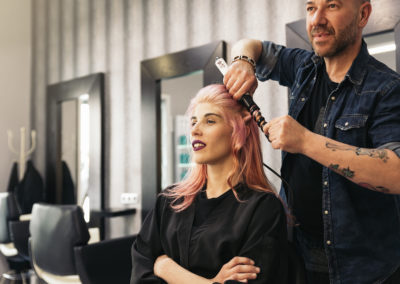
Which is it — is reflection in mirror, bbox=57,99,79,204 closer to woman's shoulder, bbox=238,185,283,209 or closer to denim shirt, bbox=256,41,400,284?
woman's shoulder, bbox=238,185,283,209

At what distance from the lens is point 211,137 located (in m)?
1.34

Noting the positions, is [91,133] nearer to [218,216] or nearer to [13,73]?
[13,73]

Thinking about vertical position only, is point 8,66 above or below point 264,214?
above

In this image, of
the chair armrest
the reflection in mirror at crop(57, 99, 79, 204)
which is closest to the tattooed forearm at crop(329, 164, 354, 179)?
the chair armrest

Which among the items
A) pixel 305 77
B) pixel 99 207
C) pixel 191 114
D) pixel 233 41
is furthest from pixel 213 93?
pixel 99 207

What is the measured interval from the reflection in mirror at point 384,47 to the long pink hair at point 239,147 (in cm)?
103

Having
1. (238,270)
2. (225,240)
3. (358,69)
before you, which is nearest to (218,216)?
(225,240)

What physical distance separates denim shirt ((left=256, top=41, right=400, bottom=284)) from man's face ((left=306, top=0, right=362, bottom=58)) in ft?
0.29

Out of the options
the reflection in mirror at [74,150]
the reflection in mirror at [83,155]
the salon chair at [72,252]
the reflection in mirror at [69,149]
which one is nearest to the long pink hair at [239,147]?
the salon chair at [72,252]

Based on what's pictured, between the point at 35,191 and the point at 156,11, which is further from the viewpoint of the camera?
the point at 35,191

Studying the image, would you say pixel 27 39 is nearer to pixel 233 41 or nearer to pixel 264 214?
pixel 233 41

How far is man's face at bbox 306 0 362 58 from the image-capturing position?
1.25 metres

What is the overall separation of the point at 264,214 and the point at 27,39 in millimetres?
4102

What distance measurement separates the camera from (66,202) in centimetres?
400
